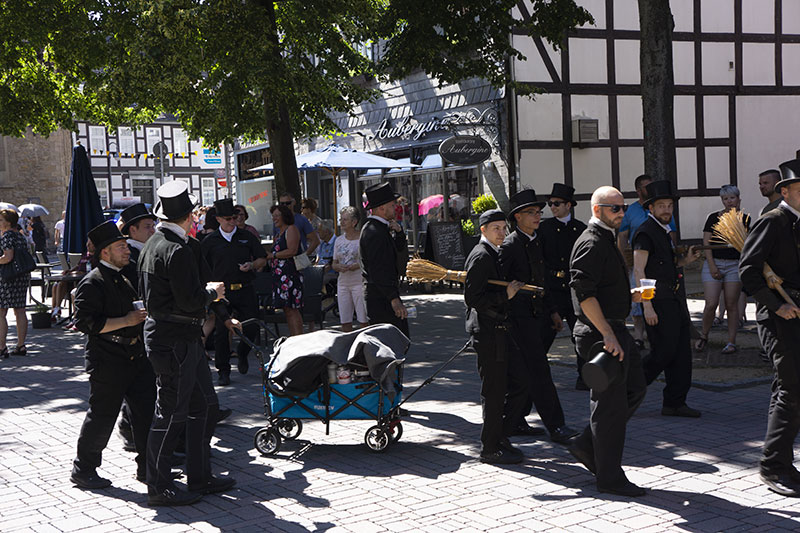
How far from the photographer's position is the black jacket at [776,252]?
19.2 feet

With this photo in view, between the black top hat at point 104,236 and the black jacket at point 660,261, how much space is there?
4.33m

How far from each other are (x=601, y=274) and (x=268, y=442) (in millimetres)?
2873

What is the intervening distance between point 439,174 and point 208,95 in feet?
27.2

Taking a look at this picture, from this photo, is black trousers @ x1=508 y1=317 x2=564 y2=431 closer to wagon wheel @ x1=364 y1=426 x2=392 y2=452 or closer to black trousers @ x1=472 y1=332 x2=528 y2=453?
black trousers @ x1=472 y1=332 x2=528 y2=453

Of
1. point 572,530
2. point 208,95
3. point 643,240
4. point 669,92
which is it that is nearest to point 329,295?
point 208,95

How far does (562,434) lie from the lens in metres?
7.00

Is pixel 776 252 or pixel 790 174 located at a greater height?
pixel 790 174

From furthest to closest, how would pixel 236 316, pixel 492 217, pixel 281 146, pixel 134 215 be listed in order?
pixel 281 146, pixel 236 316, pixel 134 215, pixel 492 217

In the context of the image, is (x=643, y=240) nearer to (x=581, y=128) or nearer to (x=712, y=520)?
(x=712, y=520)

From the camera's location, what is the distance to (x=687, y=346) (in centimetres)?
779

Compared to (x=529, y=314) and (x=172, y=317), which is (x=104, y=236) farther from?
(x=529, y=314)

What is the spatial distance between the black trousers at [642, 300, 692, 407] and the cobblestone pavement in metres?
0.28

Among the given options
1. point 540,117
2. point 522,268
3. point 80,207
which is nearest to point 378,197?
point 522,268

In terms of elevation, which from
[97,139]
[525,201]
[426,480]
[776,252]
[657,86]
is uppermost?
[97,139]
